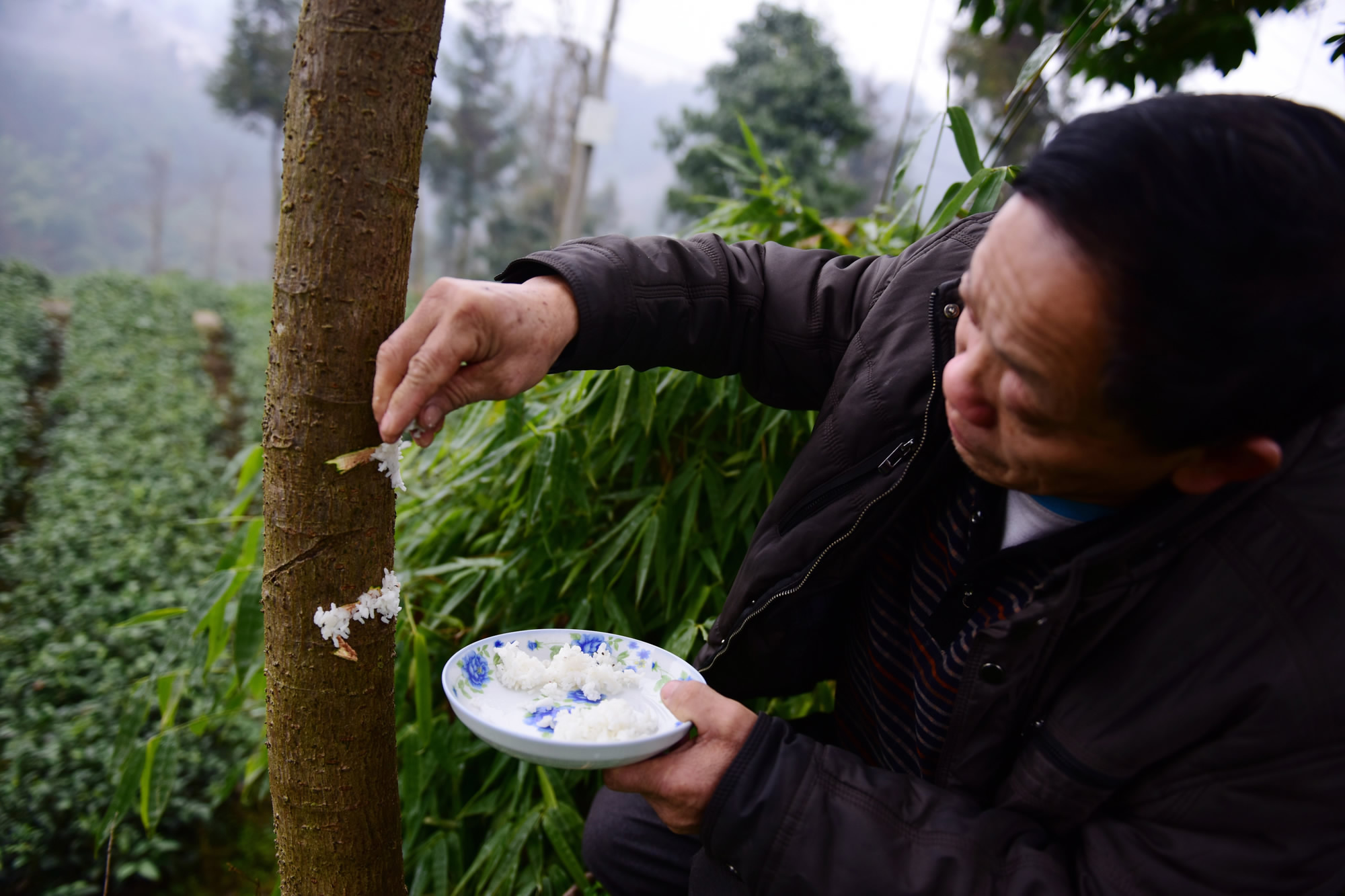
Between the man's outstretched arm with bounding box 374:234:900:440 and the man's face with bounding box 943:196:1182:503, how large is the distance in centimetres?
47

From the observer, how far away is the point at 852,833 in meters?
0.97

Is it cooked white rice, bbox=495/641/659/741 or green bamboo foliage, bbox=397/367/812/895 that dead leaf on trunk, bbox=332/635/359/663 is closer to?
cooked white rice, bbox=495/641/659/741

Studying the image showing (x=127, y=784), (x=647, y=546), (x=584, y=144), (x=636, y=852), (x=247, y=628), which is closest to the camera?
(x=636, y=852)

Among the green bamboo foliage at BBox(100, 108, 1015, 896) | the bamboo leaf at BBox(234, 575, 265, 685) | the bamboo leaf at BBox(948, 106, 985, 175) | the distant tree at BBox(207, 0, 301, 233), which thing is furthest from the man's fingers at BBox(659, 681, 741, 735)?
the distant tree at BBox(207, 0, 301, 233)

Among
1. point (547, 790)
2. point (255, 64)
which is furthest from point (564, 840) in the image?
point (255, 64)

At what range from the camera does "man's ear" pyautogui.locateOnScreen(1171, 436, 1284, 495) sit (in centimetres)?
77

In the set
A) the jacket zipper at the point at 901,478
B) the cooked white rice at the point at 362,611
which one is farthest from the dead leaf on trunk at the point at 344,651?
the jacket zipper at the point at 901,478

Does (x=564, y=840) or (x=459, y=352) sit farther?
(x=564, y=840)

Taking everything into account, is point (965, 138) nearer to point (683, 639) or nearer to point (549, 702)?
point (683, 639)

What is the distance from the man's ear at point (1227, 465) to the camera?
767 mm

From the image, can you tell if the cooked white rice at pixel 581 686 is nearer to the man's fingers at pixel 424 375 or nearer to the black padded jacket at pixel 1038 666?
the black padded jacket at pixel 1038 666

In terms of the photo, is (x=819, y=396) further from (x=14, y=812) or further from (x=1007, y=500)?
(x=14, y=812)

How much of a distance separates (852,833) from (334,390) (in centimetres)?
92

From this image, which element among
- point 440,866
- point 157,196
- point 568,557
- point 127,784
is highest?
point 568,557
